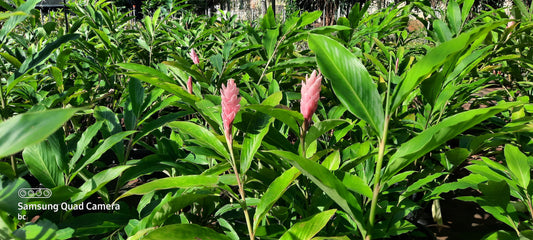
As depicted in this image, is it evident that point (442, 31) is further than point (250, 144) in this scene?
Yes

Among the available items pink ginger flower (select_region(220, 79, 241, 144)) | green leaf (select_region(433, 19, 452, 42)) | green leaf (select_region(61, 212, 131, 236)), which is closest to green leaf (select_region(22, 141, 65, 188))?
green leaf (select_region(61, 212, 131, 236))

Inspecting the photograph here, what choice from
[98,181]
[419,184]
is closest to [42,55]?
[98,181]

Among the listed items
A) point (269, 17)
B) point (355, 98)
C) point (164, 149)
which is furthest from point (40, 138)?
point (269, 17)

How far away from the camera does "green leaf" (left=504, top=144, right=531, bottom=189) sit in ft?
3.74

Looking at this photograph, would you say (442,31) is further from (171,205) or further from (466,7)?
(171,205)

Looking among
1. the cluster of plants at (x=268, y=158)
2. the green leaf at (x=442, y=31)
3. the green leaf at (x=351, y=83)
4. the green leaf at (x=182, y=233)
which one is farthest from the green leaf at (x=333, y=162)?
the green leaf at (x=442, y=31)

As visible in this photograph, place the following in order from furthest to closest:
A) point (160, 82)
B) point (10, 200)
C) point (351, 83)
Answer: point (160, 82) < point (351, 83) < point (10, 200)

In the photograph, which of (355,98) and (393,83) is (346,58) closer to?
(355,98)

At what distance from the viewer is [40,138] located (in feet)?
1.49

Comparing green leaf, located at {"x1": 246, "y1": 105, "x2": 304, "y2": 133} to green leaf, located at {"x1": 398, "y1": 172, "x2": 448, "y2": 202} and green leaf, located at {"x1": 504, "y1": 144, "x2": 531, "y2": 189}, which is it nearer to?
green leaf, located at {"x1": 398, "y1": 172, "x2": 448, "y2": 202}

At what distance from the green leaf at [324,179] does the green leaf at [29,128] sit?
0.42 meters

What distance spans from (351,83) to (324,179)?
0.24 metres

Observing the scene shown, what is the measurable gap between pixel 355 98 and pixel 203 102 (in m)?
0.57

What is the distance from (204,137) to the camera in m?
1.12
